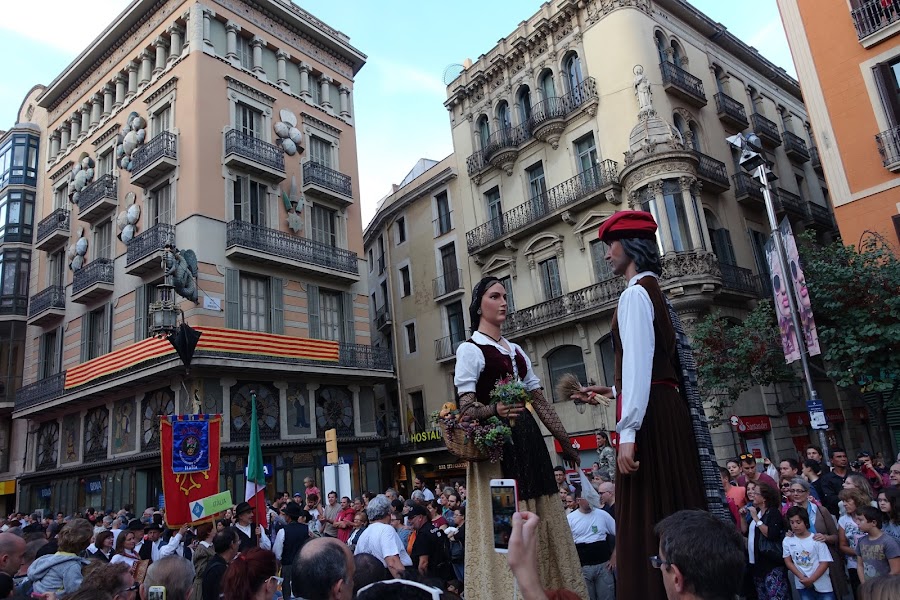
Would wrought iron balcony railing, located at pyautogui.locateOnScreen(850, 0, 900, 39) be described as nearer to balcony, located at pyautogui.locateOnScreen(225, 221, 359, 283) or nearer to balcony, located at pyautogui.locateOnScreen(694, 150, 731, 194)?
balcony, located at pyautogui.locateOnScreen(694, 150, 731, 194)

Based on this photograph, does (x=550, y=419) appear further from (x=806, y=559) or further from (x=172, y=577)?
(x=806, y=559)

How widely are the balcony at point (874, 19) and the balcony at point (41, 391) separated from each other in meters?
28.9

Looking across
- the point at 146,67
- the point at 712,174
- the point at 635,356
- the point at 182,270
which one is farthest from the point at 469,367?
the point at 146,67

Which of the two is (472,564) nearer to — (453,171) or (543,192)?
(543,192)

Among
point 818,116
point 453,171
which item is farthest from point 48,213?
point 818,116

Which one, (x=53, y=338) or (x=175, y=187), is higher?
(x=175, y=187)

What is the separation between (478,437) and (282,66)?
25.4 m

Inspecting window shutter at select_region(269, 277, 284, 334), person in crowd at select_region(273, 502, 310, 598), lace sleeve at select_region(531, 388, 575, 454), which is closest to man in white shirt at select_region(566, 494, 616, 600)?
lace sleeve at select_region(531, 388, 575, 454)

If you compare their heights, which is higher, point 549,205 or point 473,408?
point 549,205

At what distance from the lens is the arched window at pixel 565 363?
79.4 feet

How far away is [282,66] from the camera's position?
2620cm

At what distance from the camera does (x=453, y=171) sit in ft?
97.1

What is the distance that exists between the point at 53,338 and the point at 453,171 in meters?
19.0

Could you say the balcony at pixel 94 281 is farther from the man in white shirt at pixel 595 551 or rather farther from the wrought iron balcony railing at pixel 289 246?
the man in white shirt at pixel 595 551
